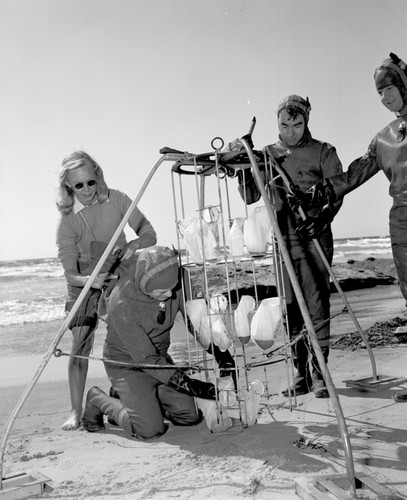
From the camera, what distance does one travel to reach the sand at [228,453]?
7.48ft

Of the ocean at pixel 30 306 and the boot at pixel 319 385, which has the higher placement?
the boot at pixel 319 385

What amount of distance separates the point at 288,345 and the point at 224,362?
0.52m

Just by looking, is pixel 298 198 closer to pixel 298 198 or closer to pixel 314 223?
pixel 298 198

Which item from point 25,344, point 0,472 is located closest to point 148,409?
point 0,472

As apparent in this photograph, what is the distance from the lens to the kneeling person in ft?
9.80

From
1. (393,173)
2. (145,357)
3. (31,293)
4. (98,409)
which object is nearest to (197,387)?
(145,357)

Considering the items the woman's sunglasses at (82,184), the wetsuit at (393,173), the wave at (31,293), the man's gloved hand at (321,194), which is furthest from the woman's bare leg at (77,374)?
the wave at (31,293)

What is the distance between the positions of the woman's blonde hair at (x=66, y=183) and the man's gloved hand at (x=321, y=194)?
134 cm

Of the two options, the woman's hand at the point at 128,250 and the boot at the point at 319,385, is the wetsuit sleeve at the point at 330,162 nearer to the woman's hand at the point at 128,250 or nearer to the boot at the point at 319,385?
the boot at the point at 319,385

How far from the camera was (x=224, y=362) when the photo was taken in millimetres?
3043

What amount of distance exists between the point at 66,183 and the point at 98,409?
4.63 ft

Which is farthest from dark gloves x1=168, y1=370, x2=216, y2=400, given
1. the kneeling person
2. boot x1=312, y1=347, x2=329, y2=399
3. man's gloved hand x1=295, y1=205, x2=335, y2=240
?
man's gloved hand x1=295, y1=205, x2=335, y2=240

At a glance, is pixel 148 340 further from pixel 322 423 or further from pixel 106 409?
pixel 322 423

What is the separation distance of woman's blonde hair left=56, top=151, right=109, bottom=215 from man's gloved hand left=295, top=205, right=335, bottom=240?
131 centimetres
